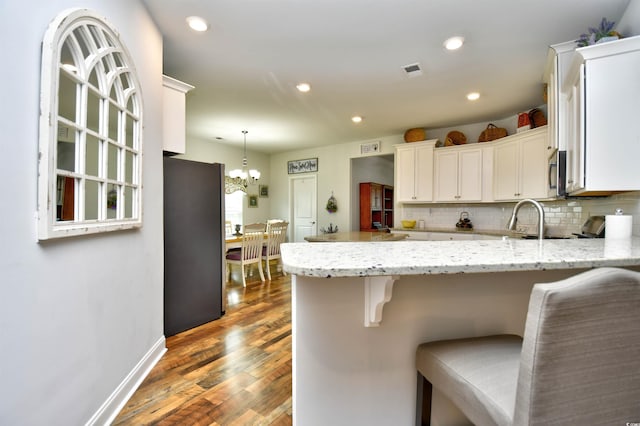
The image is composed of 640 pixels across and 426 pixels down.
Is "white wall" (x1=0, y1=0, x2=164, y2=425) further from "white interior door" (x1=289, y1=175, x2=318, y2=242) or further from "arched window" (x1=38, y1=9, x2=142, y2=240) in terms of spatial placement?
"white interior door" (x1=289, y1=175, x2=318, y2=242)

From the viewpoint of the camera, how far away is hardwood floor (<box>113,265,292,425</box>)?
1.52 meters

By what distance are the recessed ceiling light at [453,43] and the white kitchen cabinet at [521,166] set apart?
1.75m

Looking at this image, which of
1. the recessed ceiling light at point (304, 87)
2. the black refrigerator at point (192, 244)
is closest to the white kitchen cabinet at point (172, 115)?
the black refrigerator at point (192, 244)

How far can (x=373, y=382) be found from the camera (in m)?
1.12

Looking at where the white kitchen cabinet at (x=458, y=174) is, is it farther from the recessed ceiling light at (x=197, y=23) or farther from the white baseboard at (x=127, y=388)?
the white baseboard at (x=127, y=388)

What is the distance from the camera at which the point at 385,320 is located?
1104 mm

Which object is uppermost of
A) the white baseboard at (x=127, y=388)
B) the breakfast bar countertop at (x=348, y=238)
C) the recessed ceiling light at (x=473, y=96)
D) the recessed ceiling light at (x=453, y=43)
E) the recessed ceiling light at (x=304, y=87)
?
the recessed ceiling light at (x=473, y=96)

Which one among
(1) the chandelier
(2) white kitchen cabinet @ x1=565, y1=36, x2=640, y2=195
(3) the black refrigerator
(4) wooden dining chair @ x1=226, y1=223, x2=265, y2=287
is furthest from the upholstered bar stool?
(1) the chandelier

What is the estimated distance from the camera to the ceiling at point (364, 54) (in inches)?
77.7

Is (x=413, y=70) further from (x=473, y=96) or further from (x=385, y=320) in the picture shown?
(x=385, y=320)

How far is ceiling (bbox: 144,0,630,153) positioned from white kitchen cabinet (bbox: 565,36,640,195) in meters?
0.55

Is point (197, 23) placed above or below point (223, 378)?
above

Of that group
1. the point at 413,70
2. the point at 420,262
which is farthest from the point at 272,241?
the point at 420,262

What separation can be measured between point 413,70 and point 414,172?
216 cm
